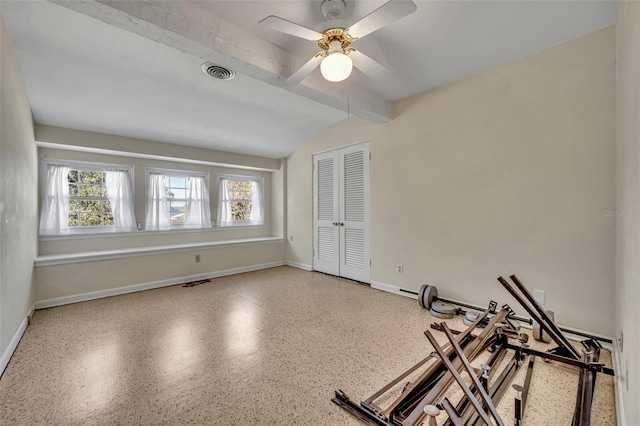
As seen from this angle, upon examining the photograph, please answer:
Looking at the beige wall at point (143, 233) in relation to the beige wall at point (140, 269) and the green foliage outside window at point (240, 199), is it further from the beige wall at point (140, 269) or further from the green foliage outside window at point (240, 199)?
the beige wall at point (140, 269)

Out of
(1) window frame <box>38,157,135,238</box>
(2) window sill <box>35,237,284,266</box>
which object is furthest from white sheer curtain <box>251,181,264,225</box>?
(1) window frame <box>38,157,135,238</box>

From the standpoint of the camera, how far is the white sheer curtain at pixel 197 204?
16.7 feet

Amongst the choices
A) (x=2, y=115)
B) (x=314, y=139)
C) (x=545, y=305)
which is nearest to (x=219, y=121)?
(x=314, y=139)

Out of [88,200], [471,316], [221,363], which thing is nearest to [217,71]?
[221,363]

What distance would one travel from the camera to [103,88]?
9.65ft

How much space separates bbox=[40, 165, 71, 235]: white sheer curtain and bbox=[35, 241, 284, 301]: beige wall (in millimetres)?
718

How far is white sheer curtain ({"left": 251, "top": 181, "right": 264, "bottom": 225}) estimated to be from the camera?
6004 millimetres

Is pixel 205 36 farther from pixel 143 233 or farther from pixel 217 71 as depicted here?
pixel 143 233

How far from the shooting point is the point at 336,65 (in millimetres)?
1866

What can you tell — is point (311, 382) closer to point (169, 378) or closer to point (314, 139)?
point (169, 378)

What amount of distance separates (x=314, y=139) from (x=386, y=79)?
2.11 metres

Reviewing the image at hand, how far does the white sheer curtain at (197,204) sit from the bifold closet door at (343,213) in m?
2.08

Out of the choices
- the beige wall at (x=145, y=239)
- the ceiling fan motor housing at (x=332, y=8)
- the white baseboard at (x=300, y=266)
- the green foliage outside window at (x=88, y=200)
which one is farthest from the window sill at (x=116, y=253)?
the ceiling fan motor housing at (x=332, y=8)

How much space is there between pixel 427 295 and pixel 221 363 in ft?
7.51
